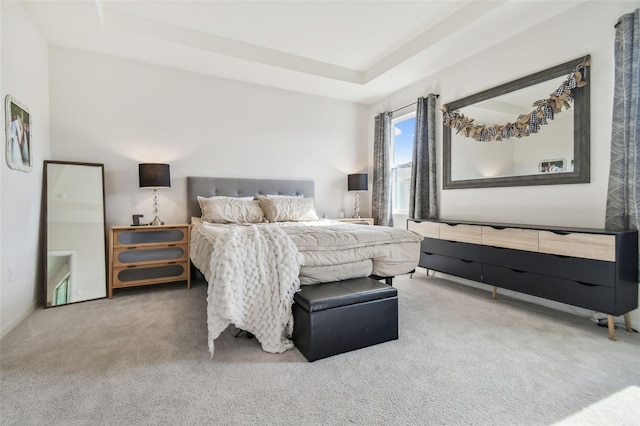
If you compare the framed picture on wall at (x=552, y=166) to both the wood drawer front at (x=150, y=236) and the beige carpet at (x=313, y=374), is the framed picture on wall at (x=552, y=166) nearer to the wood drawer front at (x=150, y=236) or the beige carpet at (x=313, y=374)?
the beige carpet at (x=313, y=374)

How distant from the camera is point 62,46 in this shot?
11.3 feet

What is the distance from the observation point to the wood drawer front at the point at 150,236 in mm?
3328

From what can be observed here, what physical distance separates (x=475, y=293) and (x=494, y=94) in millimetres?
2219

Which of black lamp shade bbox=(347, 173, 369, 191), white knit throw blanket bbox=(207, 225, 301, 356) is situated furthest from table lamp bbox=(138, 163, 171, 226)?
black lamp shade bbox=(347, 173, 369, 191)

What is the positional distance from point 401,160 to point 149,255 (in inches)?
149

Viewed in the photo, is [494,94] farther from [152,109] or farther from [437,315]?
[152,109]

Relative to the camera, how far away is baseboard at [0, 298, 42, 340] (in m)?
2.31

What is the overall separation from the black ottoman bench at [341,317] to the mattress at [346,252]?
0.14 metres

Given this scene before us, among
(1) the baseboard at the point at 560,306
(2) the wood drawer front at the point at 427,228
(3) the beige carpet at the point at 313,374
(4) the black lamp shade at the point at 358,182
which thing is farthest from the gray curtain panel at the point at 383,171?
(3) the beige carpet at the point at 313,374

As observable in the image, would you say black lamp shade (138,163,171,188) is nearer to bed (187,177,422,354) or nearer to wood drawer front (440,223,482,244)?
bed (187,177,422,354)

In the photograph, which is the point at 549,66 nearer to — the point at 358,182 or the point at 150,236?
the point at 358,182

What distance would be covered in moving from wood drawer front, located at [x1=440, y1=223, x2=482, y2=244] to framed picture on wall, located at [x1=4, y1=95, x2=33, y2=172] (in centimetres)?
409

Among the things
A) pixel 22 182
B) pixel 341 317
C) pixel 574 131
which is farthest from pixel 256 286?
pixel 574 131

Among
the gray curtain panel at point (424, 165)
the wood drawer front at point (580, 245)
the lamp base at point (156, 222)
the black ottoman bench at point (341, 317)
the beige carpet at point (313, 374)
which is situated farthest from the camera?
the gray curtain panel at point (424, 165)
